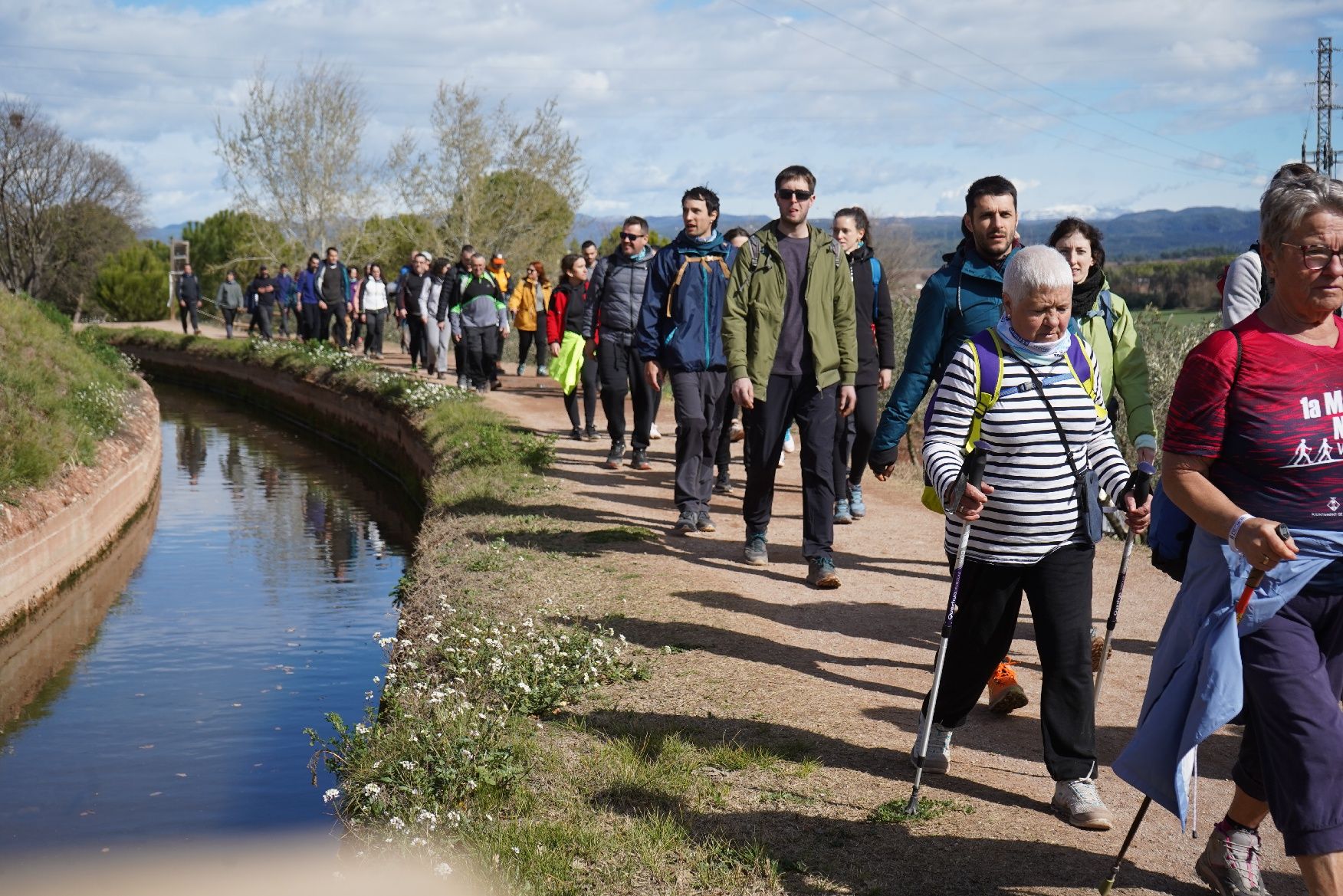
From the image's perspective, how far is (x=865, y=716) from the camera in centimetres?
595

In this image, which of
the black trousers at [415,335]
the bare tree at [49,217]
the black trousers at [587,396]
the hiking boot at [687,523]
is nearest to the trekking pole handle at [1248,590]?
the hiking boot at [687,523]

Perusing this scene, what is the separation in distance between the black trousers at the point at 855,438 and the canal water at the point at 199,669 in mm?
3583

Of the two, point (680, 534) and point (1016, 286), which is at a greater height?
point (1016, 286)

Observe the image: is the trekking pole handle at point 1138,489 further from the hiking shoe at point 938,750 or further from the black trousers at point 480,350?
the black trousers at point 480,350

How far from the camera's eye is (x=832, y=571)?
823 cm

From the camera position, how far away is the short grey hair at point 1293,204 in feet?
11.4

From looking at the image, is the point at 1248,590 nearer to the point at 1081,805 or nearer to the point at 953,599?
the point at 953,599

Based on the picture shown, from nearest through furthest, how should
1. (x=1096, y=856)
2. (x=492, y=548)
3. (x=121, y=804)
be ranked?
(x=1096, y=856)
(x=121, y=804)
(x=492, y=548)

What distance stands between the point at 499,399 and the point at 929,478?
50.6 ft

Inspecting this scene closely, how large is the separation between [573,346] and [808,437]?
285 inches

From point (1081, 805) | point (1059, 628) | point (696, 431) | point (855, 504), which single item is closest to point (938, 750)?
point (1081, 805)

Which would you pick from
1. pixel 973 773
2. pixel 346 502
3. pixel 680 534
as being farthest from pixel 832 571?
pixel 346 502

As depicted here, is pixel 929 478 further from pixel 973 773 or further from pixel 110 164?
pixel 110 164

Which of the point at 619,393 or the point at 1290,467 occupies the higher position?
the point at 1290,467
